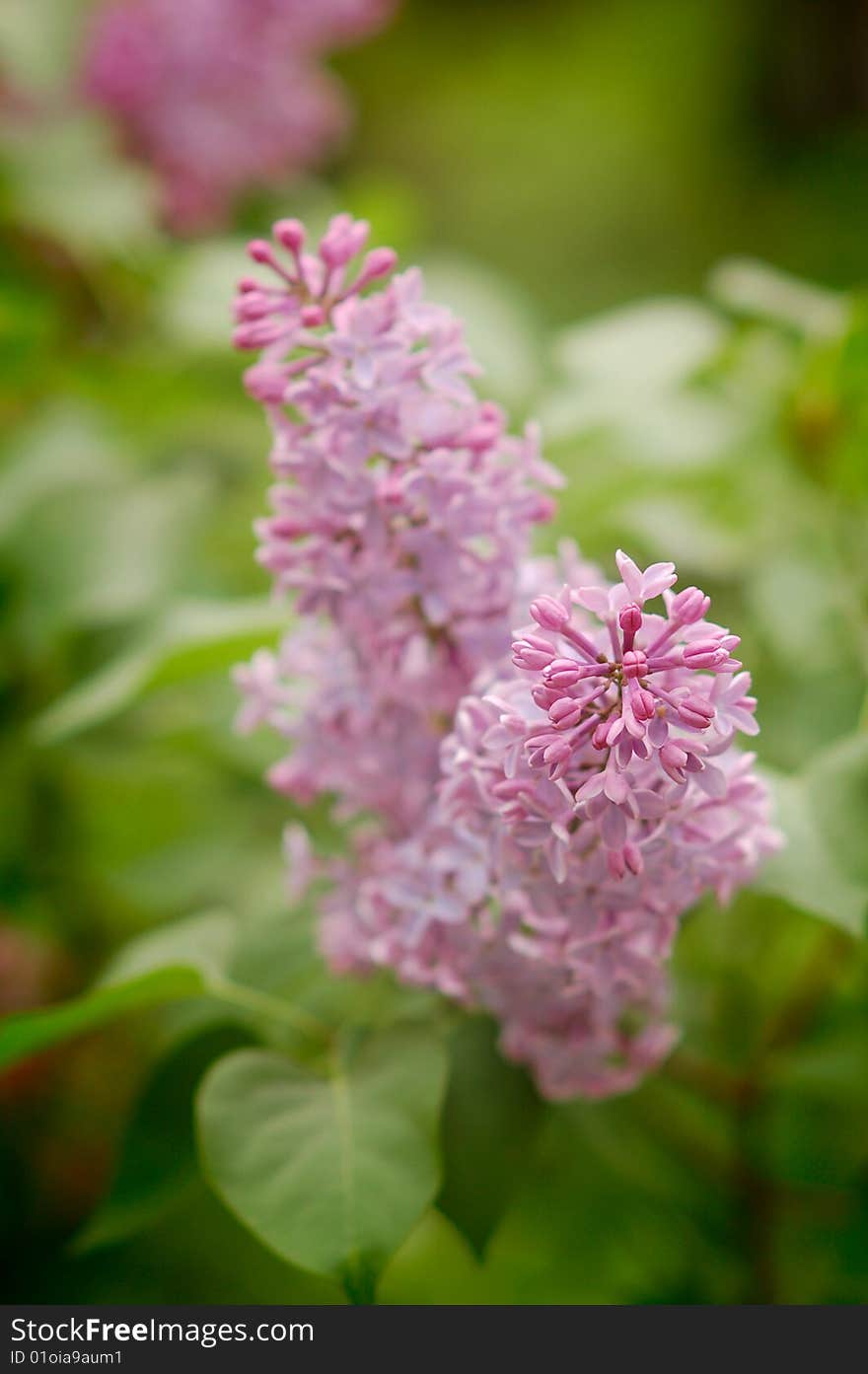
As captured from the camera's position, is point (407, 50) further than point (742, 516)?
Yes

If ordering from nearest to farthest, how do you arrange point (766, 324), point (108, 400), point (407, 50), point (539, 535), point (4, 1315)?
1. point (4, 1315)
2. point (539, 535)
3. point (766, 324)
4. point (108, 400)
5. point (407, 50)

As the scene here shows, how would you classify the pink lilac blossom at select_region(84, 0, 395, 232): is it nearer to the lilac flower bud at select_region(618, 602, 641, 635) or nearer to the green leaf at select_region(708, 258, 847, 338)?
the green leaf at select_region(708, 258, 847, 338)

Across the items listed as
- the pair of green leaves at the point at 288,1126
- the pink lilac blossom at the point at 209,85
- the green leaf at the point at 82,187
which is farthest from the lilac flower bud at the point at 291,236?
the pink lilac blossom at the point at 209,85

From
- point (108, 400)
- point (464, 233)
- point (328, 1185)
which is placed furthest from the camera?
point (464, 233)

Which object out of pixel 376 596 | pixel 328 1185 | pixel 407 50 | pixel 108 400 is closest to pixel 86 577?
pixel 108 400

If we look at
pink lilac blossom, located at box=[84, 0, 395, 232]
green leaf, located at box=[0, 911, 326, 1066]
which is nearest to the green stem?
green leaf, located at box=[0, 911, 326, 1066]

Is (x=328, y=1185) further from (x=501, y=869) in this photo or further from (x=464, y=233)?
(x=464, y=233)
